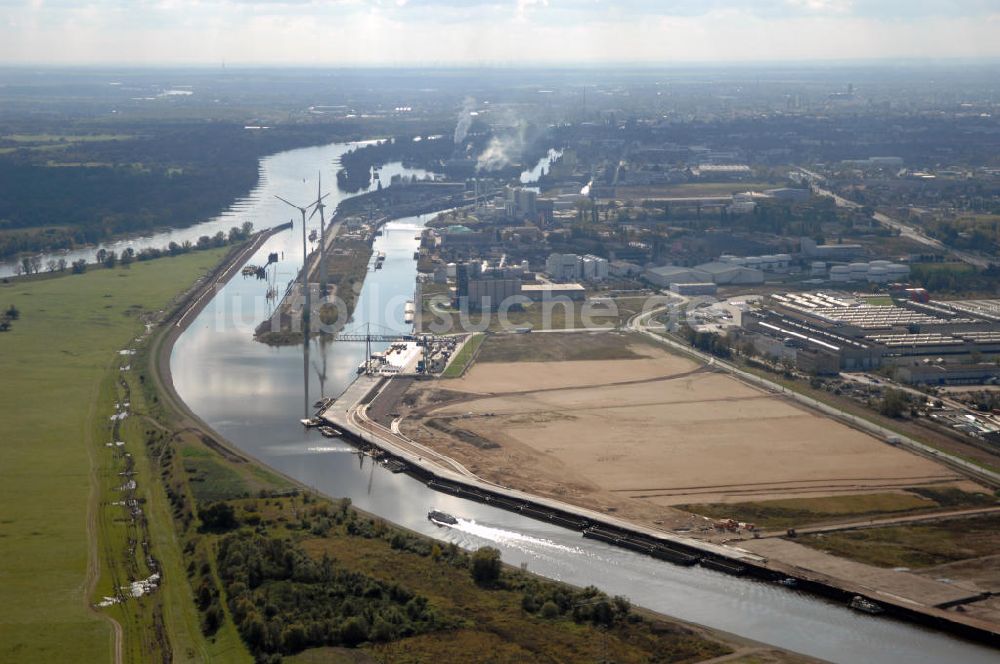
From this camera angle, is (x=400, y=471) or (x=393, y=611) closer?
(x=393, y=611)

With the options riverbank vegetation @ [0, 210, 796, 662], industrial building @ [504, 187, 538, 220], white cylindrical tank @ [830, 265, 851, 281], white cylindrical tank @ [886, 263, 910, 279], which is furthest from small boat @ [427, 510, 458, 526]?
industrial building @ [504, 187, 538, 220]

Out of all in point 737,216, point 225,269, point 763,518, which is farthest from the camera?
point 737,216

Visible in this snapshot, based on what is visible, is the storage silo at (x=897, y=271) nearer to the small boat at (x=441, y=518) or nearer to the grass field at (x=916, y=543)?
the grass field at (x=916, y=543)

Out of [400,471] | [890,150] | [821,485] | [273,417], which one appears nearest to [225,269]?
[273,417]

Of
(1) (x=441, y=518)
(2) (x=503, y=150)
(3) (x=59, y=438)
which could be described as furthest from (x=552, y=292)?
(2) (x=503, y=150)

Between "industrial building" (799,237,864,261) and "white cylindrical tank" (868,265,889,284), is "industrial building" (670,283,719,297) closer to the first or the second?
"white cylindrical tank" (868,265,889,284)

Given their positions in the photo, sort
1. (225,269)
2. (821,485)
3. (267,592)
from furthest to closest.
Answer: (225,269)
(821,485)
(267,592)

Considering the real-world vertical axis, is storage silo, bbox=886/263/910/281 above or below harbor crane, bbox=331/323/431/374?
above

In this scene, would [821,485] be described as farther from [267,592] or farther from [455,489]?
[267,592]
